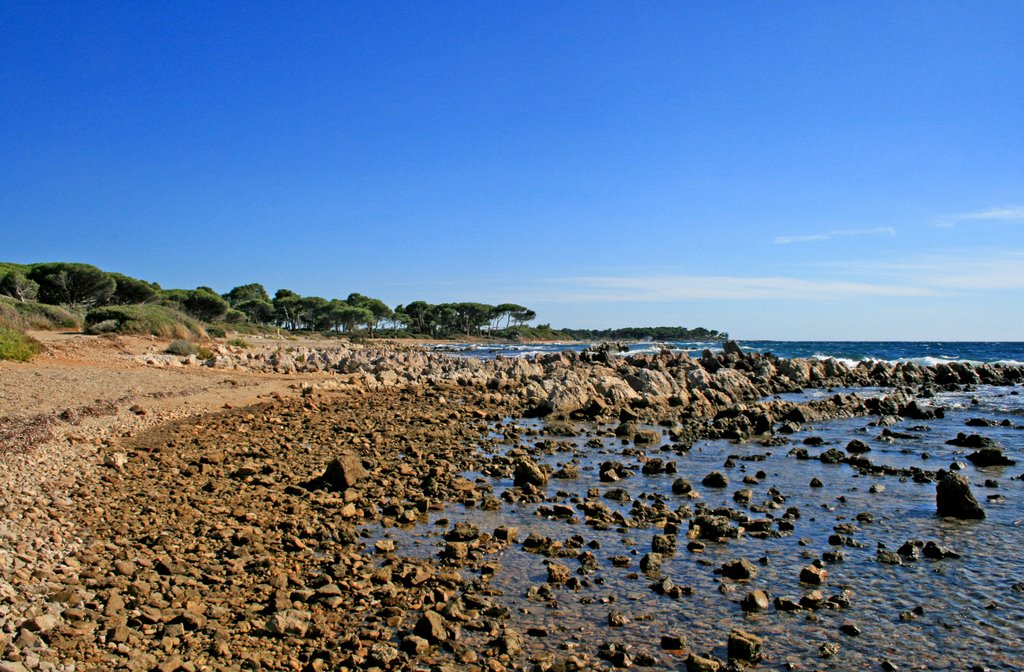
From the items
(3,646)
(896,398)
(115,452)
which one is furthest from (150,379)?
(896,398)

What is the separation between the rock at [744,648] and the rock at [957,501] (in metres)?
6.45

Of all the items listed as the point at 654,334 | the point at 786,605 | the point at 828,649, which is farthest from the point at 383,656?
the point at 654,334

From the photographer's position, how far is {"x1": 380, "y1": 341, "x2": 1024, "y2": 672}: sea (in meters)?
5.77

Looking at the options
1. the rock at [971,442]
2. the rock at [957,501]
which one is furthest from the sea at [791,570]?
the rock at [971,442]

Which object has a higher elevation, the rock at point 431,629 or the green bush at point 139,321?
the green bush at point 139,321

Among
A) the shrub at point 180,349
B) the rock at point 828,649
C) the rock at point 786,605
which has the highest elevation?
the shrub at point 180,349

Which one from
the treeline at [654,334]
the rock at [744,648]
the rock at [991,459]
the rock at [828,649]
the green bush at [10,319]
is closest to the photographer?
the rock at [744,648]

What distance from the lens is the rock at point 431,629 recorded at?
549 centimetres

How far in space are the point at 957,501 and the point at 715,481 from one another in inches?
145

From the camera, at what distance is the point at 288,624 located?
545 cm

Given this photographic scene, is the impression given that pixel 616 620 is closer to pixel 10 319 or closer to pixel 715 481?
pixel 715 481

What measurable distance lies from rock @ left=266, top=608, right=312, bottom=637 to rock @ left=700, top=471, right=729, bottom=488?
330 inches

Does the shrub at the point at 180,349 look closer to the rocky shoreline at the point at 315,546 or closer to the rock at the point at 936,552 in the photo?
the rocky shoreline at the point at 315,546

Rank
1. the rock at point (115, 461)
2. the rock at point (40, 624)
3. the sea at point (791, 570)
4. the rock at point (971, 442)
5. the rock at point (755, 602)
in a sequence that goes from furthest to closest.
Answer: the rock at point (971, 442) < the rock at point (115, 461) < the rock at point (755, 602) < the sea at point (791, 570) < the rock at point (40, 624)
